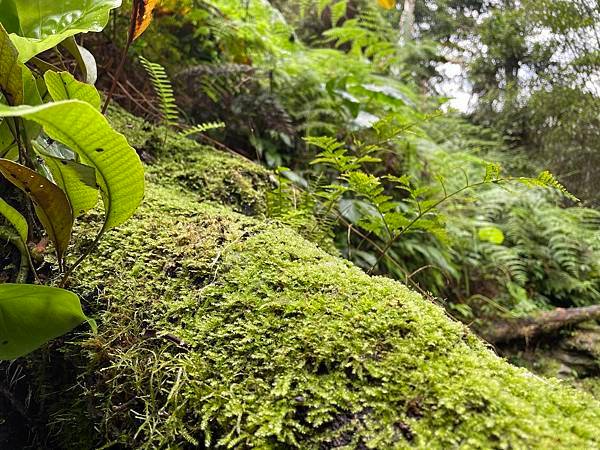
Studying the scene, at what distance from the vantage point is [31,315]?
78 cm

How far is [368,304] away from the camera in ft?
2.84

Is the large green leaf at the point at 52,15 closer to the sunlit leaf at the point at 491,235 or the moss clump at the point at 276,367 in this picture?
the moss clump at the point at 276,367

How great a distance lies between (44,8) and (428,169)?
8.76ft

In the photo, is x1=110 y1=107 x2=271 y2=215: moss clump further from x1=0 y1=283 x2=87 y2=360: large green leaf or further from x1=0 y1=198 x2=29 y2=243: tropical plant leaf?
x1=0 y1=283 x2=87 y2=360: large green leaf

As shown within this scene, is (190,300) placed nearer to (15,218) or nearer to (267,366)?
(267,366)

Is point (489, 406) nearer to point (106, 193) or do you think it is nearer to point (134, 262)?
point (106, 193)

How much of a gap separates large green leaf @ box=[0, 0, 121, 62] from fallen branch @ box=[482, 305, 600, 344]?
305 centimetres

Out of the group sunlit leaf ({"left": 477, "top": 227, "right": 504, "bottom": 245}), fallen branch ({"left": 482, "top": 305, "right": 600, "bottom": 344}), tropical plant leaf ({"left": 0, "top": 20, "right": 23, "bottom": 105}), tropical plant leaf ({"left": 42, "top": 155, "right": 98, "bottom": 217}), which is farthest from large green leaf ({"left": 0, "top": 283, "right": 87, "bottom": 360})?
sunlit leaf ({"left": 477, "top": 227, "right": 504, "bottom": 245})

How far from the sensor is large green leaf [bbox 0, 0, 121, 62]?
0.96 metres

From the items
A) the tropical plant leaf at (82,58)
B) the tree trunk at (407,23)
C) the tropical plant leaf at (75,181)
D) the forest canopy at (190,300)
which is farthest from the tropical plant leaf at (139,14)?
the tree trunk at (407,23)

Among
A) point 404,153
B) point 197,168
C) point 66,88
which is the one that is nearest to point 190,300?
point 66,88

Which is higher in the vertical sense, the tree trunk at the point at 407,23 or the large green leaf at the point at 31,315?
the tree trunk at the point at 407,23

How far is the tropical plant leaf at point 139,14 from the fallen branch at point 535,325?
2.95 meters

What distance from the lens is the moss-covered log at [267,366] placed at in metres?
0.62
